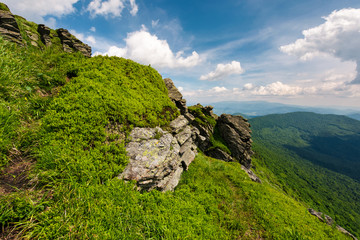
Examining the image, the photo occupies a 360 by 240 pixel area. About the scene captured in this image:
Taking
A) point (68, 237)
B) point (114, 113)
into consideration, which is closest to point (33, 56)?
point (114, 113)

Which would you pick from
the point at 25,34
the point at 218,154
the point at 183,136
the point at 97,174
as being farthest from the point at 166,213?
the point at 218,154

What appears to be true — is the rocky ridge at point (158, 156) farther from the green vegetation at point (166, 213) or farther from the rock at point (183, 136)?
the green vegetation at point (166, 213)

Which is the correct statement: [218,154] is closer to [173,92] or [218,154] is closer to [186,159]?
[173,92]

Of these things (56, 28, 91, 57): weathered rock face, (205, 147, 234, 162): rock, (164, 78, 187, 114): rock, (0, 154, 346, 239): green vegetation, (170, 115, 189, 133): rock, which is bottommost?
(205, 147, 234, 162): rock

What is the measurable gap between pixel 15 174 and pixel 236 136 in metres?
45.5

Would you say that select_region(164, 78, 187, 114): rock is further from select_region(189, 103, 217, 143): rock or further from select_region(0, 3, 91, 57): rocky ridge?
select_region(0, 3, 91, 57): rocky ridge

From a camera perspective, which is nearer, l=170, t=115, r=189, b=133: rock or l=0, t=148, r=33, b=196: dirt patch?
l=0, t=148, r=33, b=196: dirt patch

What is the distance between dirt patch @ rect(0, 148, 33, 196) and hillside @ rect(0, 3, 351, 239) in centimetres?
3

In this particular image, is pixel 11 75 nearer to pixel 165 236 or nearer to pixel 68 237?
pixel 68 237

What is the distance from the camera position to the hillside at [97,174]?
4605 millimetres

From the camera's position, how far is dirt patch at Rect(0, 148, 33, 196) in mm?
4562

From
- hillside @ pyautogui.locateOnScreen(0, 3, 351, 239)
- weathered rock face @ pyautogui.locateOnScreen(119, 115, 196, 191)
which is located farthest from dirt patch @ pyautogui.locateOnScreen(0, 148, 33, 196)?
weathered rock face @ pyautogui.locateOnScreen(119, 115, 196, 191)

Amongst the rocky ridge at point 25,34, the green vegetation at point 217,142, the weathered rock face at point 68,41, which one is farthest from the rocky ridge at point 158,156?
the weathered rock face at point 68,41

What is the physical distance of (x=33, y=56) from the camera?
10.5 m
